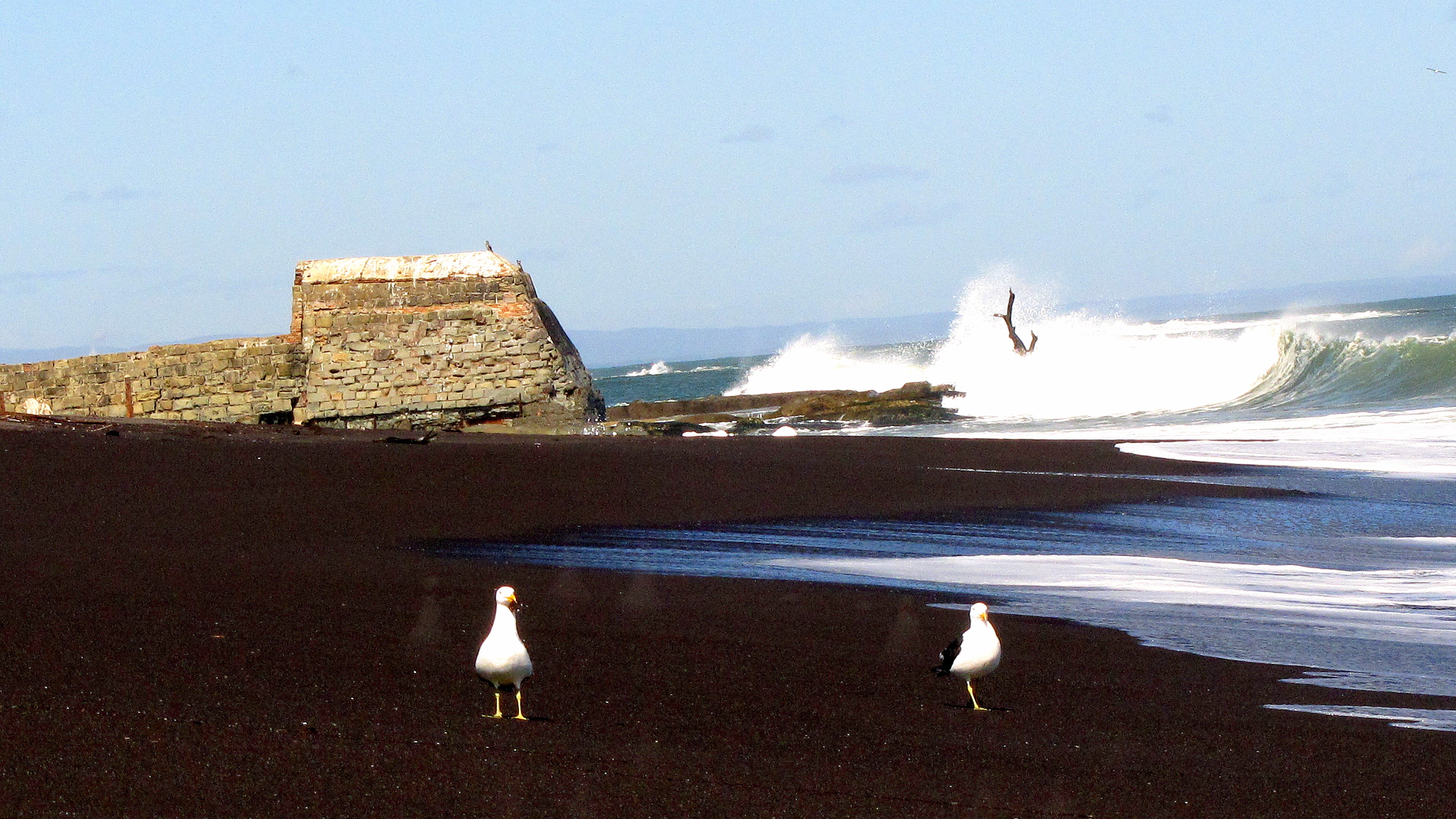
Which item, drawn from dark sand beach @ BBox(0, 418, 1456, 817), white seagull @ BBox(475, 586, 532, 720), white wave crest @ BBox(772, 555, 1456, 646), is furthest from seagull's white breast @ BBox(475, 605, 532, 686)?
white wave crest @ BBox(772, 555, 1456, 646)

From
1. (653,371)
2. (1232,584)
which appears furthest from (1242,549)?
(653,371)

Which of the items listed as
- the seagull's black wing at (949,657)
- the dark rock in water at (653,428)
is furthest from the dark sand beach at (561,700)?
the dark rock in water at (653,428)

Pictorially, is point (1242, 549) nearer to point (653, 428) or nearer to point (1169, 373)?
point (653, 428)

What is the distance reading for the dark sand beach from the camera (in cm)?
398

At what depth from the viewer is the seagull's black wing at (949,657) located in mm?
5293

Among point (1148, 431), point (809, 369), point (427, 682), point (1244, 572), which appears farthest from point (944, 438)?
point (809, 369)

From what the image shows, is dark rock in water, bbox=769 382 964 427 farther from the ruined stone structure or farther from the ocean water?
the ruined stone structure

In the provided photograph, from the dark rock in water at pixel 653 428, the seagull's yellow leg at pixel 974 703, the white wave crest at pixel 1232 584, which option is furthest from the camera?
the dark rock in water at pixel 653 428

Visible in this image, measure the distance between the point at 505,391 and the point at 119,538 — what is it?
10712mm

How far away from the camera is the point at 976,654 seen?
515 centimetres

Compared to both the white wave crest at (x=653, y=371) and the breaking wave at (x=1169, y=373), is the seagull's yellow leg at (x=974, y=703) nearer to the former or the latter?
the breaking wave at (x=1169, y=373)

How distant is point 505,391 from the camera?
18.5 m

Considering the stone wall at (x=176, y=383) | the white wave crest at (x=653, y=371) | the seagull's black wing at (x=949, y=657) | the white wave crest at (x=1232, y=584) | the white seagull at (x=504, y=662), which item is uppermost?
the white wave crest at (x=653, y=371)

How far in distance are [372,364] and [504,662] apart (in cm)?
1445
